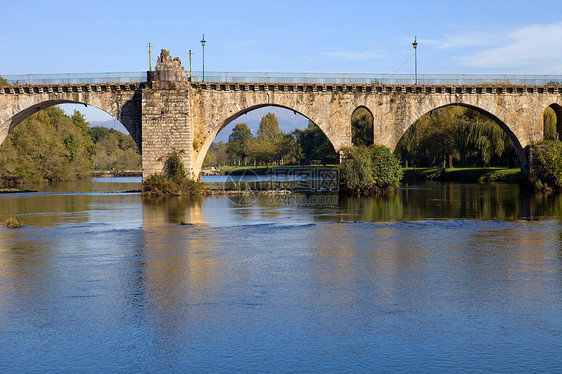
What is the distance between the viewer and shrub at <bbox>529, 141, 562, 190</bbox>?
49.9 metres

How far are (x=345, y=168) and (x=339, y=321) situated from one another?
36389 millimetres

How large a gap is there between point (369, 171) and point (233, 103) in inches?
477

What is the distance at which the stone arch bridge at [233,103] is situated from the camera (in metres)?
48.5

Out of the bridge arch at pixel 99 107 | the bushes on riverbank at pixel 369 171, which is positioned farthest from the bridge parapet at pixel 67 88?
the bushes on riverbank at pixel 369 171

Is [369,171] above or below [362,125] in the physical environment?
below

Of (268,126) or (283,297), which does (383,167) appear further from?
(268,126)

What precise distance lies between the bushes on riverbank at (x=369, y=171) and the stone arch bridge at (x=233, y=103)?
2.71 meters

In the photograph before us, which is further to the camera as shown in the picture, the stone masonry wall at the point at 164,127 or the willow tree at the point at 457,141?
the willow tree at the point at 457,141

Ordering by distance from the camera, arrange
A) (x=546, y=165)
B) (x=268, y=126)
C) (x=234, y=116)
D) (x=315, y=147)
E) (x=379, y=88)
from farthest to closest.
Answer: (x=268, y=126) < (x=315, y=147) < (x=234, y=116) < (x=379, y=88) < (x=546, y=165)

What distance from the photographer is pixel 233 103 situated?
50.7m

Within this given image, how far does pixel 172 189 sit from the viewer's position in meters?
48.3

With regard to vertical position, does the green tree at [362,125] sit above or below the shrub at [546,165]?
above

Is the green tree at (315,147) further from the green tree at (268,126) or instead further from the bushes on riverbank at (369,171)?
the green tree at (268,126)

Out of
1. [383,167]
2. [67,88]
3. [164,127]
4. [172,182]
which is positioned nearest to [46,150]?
[67,88]
